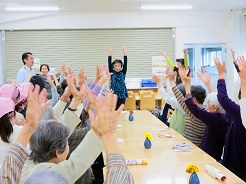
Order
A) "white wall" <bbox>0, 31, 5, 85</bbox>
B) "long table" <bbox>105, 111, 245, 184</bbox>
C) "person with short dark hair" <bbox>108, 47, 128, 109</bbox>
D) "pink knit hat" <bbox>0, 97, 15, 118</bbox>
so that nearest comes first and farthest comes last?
"pink knit hat" <bbox>0, 97, 15, 118</bbox>, "long table" <bbox>105, 111, 245, 184</bbox>, "person with short dark hair" <bbox>108, 47, 128, 109</bbox>, "white wall" <bbox>0, 31, 5, 85</bbox>

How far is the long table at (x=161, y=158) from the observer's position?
2.16 metres

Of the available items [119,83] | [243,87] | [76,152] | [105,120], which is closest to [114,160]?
[105,120]

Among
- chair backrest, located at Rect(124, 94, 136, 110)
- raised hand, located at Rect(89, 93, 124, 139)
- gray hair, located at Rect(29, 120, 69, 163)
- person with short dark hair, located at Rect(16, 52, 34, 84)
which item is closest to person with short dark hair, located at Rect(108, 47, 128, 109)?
chair backrest, located at Rect(124, 94, 136, 110)

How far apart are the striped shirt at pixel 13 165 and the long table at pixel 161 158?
1.08 metres

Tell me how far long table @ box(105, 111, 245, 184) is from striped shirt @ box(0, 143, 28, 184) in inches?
42.5

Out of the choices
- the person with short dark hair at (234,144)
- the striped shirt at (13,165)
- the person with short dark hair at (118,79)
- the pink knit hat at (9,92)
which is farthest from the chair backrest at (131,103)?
the striped shirt at (13,165)

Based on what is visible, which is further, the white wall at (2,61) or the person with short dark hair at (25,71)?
the white wall at (2,61)

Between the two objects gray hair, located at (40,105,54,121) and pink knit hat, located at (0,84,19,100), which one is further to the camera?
pink knit hat, located at (0,84,19,100)

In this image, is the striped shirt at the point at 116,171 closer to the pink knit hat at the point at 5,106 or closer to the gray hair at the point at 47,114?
the pink knit hat at the point at 5,106

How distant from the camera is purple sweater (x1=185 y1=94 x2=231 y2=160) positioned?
284 centimetres

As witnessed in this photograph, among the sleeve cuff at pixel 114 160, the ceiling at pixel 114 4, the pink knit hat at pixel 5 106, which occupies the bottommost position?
the sleeve cuff at pixel 114 160

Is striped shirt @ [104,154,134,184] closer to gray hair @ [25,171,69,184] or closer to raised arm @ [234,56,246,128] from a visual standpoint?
gray hair @ [25,171,69,184]

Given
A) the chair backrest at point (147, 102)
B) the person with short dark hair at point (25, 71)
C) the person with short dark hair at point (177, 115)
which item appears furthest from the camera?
the chair backrest at point (147, 102)

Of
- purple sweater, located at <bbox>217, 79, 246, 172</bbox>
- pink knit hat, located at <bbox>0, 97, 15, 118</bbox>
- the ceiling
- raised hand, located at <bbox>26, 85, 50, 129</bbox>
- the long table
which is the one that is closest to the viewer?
raised hand, located at <bbox>26, 85, 50, 129</bbox>
